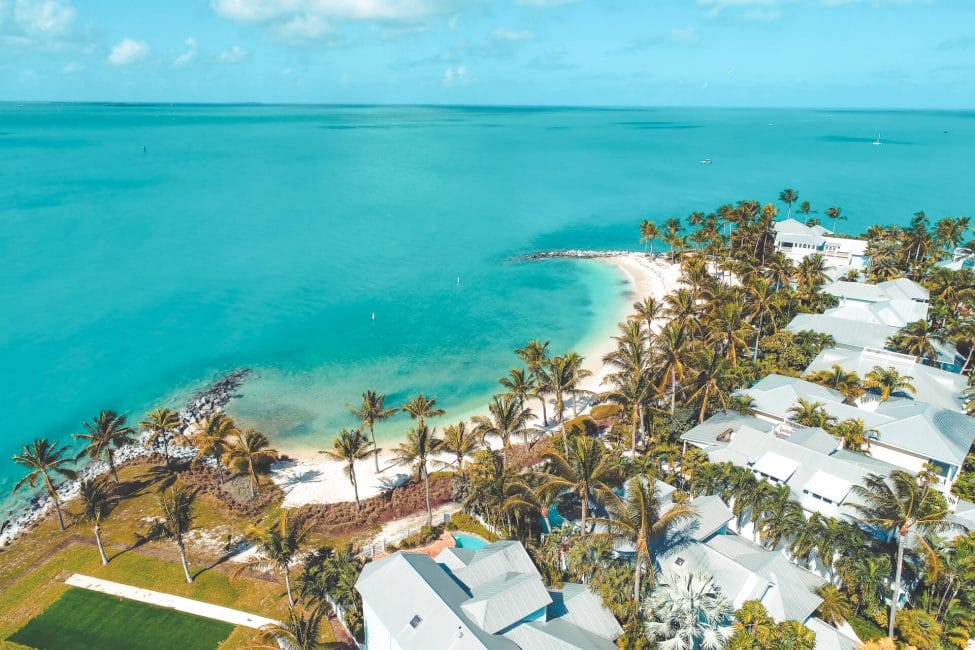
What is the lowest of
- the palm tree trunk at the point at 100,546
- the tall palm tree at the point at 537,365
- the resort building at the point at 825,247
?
the palm tree trunk at the point at 100,546

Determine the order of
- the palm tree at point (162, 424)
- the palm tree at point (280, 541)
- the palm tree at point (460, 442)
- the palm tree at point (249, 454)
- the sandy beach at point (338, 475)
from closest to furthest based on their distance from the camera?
1. the palm tree at point (280, 541)
2. the palm tree at point (460, 442)
3. the palm tree at point (249, 454)
4. the sandy beach at point (338, 475)
5. the palm tree at point (162, 424)

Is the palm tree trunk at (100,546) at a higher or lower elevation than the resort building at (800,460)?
lower

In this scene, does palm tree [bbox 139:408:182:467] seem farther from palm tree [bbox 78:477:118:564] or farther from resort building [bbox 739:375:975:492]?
resort building [bbox 739:375:975:492]

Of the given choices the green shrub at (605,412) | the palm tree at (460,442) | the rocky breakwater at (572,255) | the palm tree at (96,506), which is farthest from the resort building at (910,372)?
the rocky breakwater at (572,255)

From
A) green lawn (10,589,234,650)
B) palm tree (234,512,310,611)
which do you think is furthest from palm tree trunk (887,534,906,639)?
green lawn (10,589,234,650)

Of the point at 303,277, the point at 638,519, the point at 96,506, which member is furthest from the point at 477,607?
the point at 303,277

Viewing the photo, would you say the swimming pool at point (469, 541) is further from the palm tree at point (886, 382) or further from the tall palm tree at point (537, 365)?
the palm tree at point (886, 382)

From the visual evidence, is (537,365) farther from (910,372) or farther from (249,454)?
(910,372)
